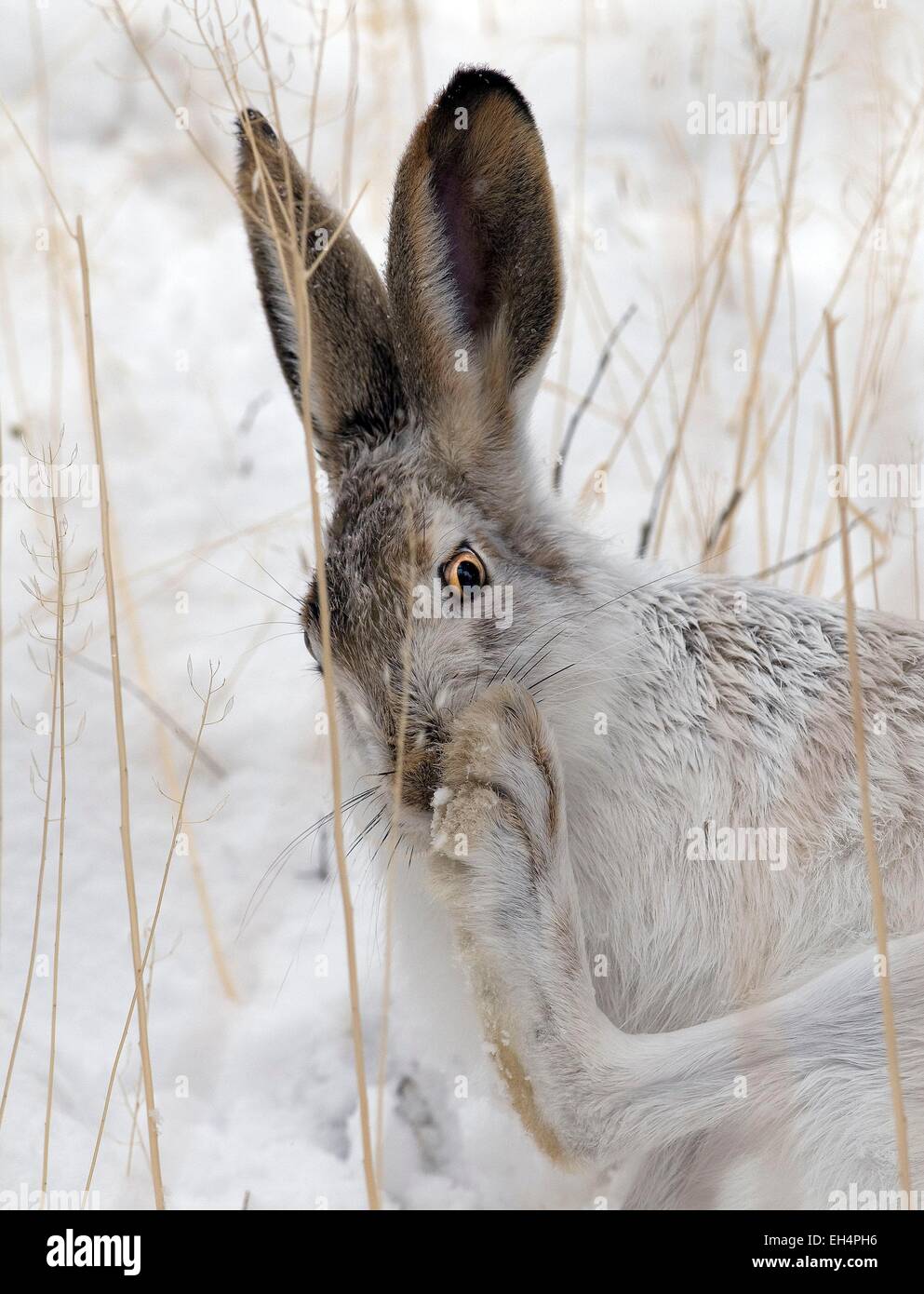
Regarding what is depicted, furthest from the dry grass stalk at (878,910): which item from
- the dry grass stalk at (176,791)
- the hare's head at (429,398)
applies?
the dry grass stalk at (176,791)

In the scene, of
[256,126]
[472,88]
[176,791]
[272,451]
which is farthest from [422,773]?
[272,451]

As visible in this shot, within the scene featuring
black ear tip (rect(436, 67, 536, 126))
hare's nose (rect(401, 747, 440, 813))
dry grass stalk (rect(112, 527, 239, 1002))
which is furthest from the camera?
dry grass stalk (rect(112, 527, 239, 1002))

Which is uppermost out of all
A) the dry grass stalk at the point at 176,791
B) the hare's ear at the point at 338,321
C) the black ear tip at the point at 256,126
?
the black ear tip at the point at 256,126

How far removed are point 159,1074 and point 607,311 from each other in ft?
9.40

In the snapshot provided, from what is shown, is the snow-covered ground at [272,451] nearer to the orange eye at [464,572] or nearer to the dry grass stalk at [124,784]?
the dry grass stalk at [124,784]

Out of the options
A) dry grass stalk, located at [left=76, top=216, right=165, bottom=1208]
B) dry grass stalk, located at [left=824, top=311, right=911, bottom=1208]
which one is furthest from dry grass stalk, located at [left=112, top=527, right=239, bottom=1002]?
dry grass stalk, located at [left=824, top=311, right=911, bottom=1208]

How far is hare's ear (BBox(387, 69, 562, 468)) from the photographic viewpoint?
7.07 ft

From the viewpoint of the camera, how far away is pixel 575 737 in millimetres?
2287

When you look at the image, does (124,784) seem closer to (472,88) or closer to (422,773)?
(422,773)

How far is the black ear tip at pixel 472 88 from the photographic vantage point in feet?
6.84

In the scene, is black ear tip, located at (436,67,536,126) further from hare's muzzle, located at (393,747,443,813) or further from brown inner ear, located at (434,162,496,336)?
hare's muzzle, located at (393,747,443,813)

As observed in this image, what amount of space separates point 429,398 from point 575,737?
0.67 meters

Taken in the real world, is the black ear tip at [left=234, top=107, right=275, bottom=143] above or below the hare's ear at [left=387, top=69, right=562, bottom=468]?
above
